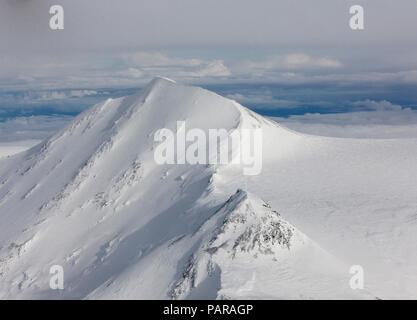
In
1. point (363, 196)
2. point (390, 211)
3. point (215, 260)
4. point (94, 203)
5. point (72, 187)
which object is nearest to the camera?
point (215, 260)

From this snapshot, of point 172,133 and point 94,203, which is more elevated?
point 172,133

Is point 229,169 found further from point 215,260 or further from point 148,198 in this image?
point 215,260

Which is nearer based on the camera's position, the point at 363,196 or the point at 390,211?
the point at 390,211

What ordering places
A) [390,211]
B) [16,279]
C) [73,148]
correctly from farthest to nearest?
[73,148], [16,279], [390,211]

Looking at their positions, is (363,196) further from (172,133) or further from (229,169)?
(172,133)
